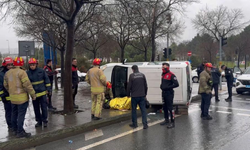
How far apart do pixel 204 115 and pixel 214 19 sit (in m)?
34.2

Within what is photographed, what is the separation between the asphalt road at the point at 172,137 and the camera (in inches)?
223

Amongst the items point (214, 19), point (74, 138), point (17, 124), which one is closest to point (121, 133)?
point (74, 138)

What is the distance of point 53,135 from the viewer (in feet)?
20.4

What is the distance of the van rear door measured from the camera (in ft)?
30.4

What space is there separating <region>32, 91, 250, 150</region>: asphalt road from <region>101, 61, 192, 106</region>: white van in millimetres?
809

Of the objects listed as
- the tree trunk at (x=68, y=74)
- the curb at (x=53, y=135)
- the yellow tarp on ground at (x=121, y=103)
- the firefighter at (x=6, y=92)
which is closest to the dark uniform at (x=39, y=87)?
the firefighter at (x=6, y=92)

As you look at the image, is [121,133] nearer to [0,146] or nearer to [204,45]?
[0,146]

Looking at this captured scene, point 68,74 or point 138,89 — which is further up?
point 68,74

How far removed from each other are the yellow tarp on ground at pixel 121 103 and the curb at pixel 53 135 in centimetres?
96

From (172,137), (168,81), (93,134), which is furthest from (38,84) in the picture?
(172,137)

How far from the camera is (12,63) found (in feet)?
20.1

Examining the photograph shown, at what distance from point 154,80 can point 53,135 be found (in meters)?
4.11

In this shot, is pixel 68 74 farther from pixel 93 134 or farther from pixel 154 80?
pixel 154 80

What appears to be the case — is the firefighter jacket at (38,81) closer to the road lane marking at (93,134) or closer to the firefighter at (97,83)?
the firefighter at (97,83)
